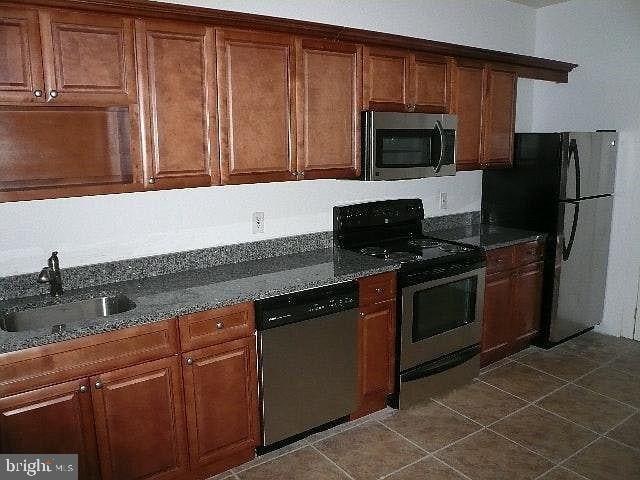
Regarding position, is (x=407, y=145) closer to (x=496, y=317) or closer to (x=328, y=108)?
(x=328, y=108)

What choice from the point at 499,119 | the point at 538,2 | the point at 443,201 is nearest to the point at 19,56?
the point at 443,201

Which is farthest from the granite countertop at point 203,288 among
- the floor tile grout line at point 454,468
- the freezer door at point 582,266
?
the freezer door at point 582,266

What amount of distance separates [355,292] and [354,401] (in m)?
0.69

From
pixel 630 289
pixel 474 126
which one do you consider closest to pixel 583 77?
pixel 474 126

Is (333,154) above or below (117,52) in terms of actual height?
below

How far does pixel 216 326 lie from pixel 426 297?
1425 mm

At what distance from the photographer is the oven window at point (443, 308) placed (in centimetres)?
324

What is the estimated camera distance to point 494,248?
367 cm

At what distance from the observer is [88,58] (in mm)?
2303

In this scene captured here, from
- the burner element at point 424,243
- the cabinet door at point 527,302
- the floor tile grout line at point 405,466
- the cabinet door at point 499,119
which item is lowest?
the floor tile grout line at point 405,466

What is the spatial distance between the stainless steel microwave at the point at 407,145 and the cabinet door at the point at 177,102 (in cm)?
102

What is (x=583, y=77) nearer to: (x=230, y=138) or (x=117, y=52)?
(x=230, y=138)

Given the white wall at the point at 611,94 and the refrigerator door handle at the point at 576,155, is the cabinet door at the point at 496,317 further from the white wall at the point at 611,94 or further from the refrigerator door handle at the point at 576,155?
the white wall at the point at 611,94

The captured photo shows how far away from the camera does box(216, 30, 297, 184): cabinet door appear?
268 cm
